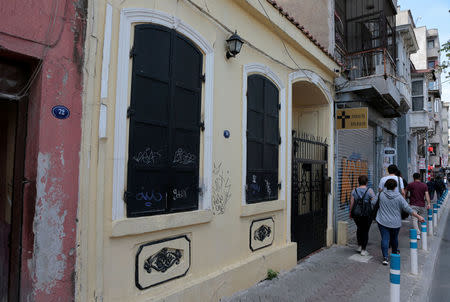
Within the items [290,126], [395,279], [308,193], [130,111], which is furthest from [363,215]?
[130,111]

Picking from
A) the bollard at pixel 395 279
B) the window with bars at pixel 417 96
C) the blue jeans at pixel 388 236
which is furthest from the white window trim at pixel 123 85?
the window with bars at pixel 417 96

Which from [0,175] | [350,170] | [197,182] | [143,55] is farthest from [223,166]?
[350,170]

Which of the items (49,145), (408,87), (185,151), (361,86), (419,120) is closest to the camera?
(49,145)

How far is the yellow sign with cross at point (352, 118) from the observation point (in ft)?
27.8

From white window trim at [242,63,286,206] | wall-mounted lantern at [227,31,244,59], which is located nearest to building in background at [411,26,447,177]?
white window trim at [242,63,286,206]

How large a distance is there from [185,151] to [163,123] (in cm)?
51

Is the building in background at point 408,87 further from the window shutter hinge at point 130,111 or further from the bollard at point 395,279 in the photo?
the window shutter hinge at point 130,111

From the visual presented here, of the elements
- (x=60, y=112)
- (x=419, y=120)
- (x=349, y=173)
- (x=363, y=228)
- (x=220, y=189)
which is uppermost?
(x=419, y=120)

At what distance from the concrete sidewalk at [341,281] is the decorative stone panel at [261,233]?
0.63 meters

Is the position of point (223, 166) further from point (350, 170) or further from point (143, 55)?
Result: point (350, 170)

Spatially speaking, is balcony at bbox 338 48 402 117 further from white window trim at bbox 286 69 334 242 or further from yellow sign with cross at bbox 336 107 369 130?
white window trim at bbox 286 69 334 242

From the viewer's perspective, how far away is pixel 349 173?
33.8ft

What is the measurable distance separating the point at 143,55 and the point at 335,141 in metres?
6.68

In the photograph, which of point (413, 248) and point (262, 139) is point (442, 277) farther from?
point (262, 139)
